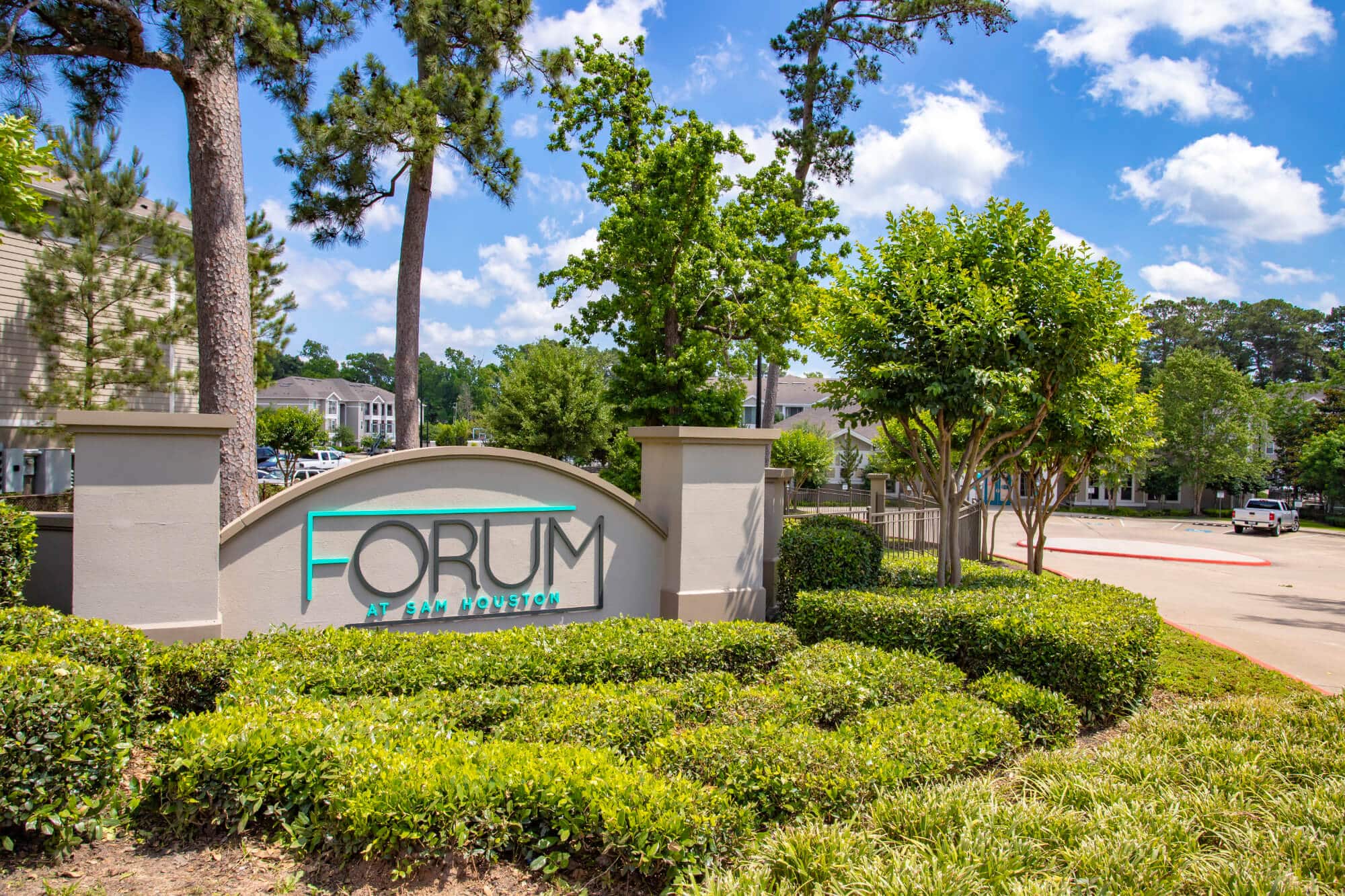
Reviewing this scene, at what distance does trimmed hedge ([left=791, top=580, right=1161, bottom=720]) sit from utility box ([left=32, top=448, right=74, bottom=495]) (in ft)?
69.8

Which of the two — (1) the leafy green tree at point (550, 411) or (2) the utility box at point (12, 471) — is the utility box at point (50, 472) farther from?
(1) the leafy green tree at point (550, 411)

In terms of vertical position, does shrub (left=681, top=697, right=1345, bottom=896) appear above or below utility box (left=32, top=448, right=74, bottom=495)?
below

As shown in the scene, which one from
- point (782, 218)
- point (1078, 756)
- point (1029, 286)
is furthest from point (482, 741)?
point (782, 218)

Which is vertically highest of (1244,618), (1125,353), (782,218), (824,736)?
(782,218)

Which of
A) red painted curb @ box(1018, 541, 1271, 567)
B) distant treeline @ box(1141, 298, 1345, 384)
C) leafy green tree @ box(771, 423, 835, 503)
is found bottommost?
red painted curb @ box(1018, 541, 1271, 567)

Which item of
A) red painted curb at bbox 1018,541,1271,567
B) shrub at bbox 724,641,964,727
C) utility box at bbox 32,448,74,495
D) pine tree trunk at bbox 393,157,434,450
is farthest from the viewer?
red painted curb at bbox 1018,541,1271,567

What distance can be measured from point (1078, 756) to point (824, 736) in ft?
5.53

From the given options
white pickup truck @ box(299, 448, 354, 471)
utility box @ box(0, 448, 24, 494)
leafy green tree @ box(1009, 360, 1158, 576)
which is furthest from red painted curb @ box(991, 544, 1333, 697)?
white pickup truck @ box(299, 448, 354, 471)

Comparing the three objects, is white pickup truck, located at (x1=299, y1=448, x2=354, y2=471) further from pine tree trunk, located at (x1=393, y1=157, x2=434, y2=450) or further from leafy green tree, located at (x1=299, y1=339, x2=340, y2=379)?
leafy green tree, located at (x1=299, y1=339, x2=340, y2=379)

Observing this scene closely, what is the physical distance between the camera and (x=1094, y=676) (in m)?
6.20

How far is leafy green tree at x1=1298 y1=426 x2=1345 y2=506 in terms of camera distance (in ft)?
128

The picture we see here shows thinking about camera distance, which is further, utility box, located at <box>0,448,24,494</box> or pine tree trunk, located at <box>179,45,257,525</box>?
utility box, located at <box>0,448,24,494</box>

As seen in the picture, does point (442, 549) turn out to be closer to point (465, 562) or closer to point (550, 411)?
point (465, 562)

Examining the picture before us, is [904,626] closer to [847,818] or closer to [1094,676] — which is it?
[1094,676]
